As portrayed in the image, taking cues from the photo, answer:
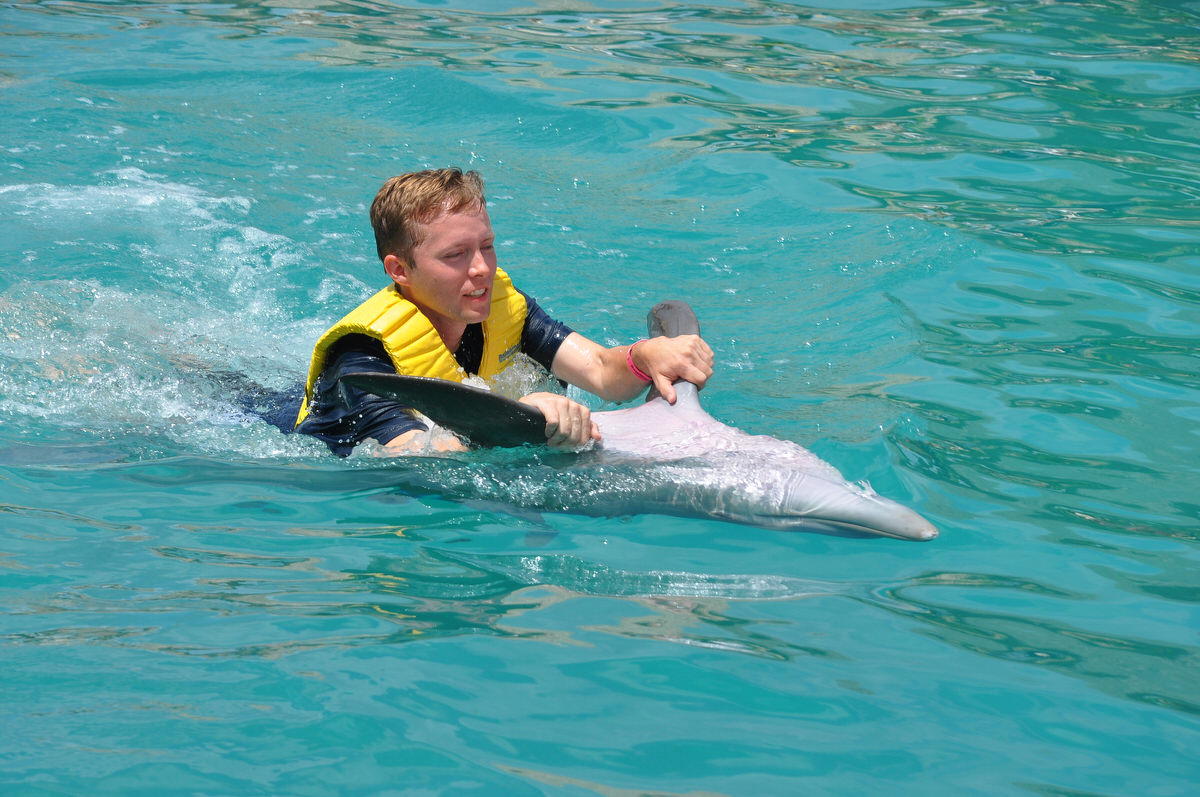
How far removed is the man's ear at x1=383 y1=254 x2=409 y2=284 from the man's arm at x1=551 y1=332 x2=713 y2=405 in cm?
68

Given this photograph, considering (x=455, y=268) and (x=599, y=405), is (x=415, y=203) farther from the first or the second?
(x=599, y=405)

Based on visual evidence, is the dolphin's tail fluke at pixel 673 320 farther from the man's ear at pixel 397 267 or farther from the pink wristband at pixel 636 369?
the man's ear at pixel 397 267

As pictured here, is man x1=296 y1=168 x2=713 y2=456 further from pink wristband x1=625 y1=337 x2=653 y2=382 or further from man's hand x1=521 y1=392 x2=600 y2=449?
man's hand x1=521 y1=392 x2=600 y2=449

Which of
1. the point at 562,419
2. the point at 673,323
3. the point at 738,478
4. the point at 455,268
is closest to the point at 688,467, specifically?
the point at 738,478

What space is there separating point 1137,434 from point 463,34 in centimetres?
769

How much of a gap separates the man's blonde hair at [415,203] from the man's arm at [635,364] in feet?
2.30

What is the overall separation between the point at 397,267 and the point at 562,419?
2.92 ft

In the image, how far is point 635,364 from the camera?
4.08m

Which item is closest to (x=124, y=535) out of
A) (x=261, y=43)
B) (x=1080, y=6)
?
(x=261, y=43)

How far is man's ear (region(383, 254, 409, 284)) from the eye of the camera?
3.88 meters

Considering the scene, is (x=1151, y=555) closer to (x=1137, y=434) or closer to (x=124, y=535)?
(x=1137, y=434)

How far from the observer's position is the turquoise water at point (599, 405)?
241cm

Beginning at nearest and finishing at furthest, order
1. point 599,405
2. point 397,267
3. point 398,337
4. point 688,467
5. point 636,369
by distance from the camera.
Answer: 1. point 688,467
2. point 398,337
3. point 397,267
4. point 636,369
5. point 599,405

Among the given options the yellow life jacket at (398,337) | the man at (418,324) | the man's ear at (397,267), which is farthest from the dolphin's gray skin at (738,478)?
the man's ear at (397,267)
